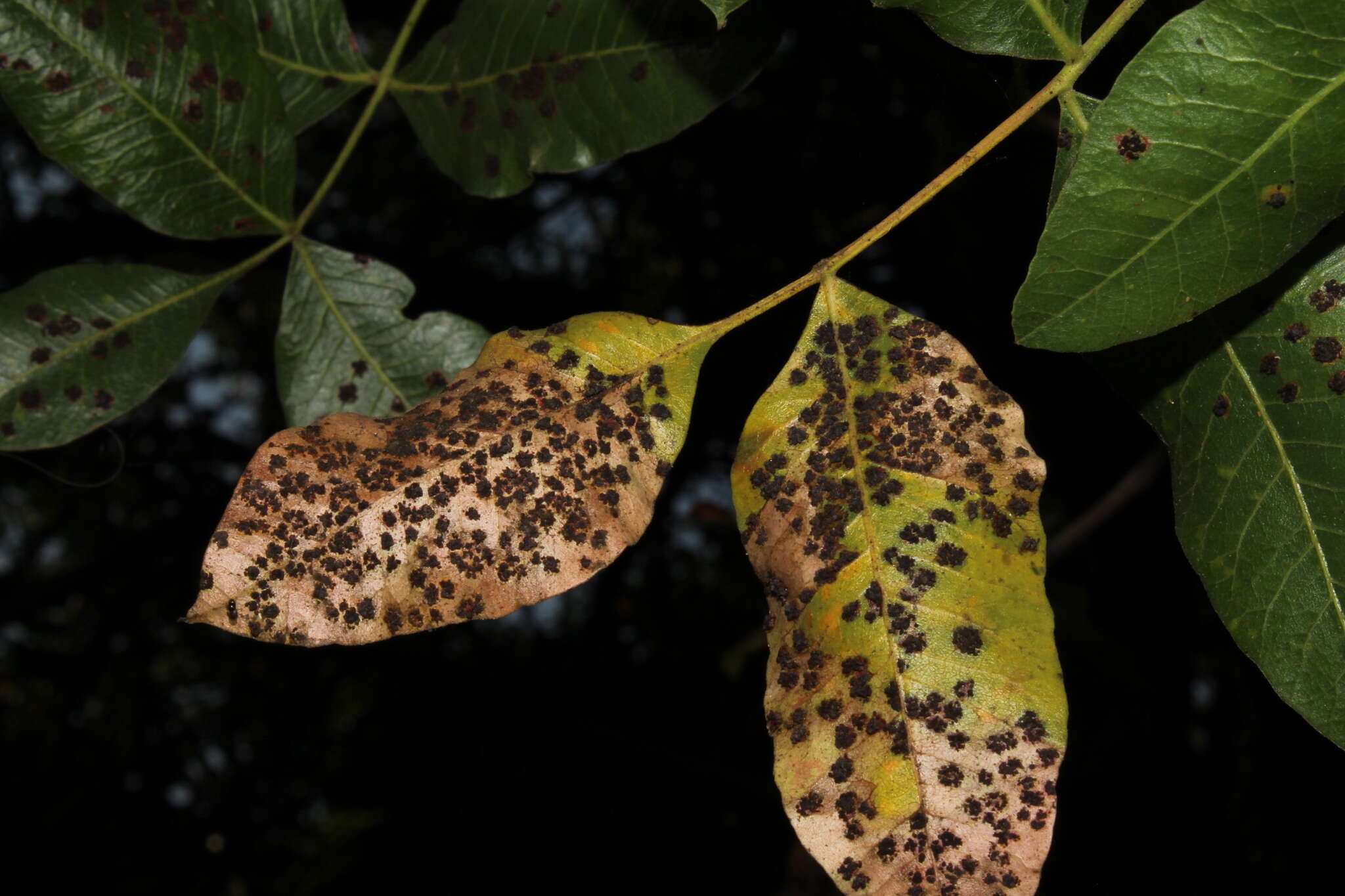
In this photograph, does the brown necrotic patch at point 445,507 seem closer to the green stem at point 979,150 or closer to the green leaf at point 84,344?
the green stem at point 979,150

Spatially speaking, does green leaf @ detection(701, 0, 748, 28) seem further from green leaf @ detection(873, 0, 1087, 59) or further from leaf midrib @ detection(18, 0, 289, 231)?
leaf midrib @ detection(18, 0, 289, 231)

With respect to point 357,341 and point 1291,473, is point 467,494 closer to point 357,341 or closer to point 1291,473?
point 357,341

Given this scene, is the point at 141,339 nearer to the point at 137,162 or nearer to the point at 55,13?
the point at 137,162

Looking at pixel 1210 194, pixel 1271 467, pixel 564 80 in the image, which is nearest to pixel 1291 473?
pixel 1271 467

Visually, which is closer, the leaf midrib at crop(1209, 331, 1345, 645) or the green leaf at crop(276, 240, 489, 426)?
the leaf midrib at crop(1209, 331, 1345, 645)

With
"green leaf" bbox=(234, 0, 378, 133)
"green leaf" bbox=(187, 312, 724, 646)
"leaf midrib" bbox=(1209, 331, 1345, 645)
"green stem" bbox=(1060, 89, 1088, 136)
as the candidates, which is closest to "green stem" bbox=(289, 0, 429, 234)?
"green leaf" bbox=(234, 0, 378, 133)

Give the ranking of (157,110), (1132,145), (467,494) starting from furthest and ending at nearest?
(157,110)
(467,494)
(1132,145)
